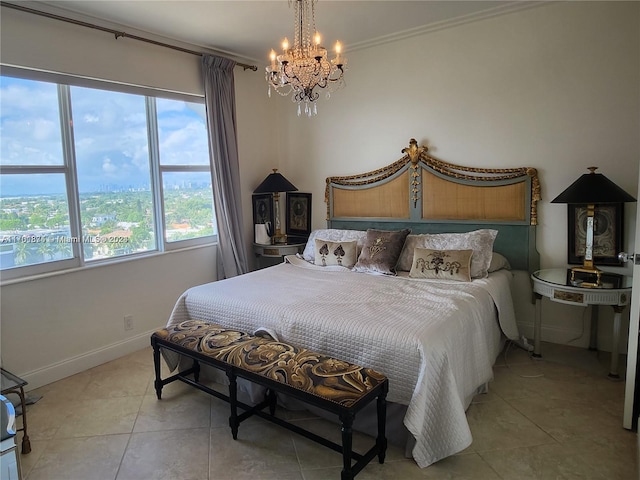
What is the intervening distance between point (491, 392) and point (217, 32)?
3456 mm

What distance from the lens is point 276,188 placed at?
4.42 metres

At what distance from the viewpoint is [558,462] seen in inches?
82.1

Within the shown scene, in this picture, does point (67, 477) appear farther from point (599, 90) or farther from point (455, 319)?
point (599, 90)

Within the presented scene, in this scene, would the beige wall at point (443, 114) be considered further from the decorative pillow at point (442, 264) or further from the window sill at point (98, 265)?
the decorative pillow at point (442, 264)

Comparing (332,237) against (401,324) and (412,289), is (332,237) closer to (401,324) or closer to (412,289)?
(412,289)

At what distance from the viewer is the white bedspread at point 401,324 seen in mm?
2064

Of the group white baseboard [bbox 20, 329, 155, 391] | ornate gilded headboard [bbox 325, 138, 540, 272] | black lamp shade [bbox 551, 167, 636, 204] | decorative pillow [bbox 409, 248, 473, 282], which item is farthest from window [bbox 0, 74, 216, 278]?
black lamp shade [bbox 551, 167, 636, 204]

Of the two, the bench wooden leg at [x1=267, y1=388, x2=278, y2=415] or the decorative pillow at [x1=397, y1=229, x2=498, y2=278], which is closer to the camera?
the bench wooden leg at [x1=267, y1=388, x2=278, y2=415]

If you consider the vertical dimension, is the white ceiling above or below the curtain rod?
above

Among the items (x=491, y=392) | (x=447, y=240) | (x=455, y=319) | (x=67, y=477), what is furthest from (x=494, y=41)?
(x=67, y=477)

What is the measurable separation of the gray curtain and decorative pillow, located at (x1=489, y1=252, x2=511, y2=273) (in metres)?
2.35

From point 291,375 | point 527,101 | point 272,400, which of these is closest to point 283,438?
point 272,400

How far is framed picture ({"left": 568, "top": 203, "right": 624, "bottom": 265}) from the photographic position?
3.09m

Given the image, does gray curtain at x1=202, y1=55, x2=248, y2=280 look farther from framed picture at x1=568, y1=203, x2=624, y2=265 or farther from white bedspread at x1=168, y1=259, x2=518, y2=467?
framed picture at x1=568, y1=203, x2=624, y2=265
